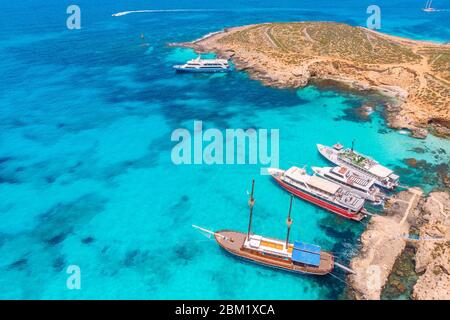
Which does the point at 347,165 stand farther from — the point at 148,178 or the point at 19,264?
the point at 19,264

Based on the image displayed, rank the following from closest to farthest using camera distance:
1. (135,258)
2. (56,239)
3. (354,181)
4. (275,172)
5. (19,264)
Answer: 1. (19,264)
2. (135,258)
3. (56,239)
4. (354,181)
5. (275,172)

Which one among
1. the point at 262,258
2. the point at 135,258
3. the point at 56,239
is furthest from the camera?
the point at 56,239

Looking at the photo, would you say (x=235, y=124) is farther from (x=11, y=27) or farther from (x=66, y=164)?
(x=11, y=27)

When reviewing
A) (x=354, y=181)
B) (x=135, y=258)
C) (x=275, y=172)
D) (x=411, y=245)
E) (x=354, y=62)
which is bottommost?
(x=135, y=258)

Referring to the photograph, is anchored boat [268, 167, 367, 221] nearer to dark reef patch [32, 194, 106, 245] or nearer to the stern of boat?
the stern of boat

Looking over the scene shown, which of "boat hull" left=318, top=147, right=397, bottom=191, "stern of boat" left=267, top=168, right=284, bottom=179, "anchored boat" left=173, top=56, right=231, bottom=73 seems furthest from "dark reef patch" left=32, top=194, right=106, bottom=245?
"anchored boat" left=173, top=56, right=231, bottom=73

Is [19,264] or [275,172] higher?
[275,172]

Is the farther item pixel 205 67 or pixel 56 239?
pixel 205 67

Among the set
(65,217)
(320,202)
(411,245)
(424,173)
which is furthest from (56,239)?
(424,173)
